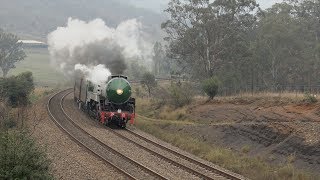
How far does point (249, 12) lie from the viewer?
60.3m

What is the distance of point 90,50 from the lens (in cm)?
4306

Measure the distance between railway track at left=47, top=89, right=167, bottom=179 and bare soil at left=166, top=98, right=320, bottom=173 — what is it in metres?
7.08

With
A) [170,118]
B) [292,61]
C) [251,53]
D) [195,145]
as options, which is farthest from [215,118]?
[292,61]

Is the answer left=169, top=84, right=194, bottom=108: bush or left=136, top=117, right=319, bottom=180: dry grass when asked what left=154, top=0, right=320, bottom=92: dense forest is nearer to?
left=169, top=84, right=194, bottom=108: bush

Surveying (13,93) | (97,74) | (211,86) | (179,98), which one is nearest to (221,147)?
(211,86)

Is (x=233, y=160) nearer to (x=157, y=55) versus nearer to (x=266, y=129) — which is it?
(x=266, y=129)

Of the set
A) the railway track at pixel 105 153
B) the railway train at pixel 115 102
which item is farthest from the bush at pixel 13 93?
the railway train at pixel 115 102

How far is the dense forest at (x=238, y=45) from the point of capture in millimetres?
56875

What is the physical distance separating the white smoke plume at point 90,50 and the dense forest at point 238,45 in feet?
41.8

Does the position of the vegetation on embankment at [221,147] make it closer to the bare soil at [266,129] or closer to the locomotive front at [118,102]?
the bare soil at [266,129]

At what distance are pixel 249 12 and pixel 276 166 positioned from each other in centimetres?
4280

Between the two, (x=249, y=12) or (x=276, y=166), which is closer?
(x=276, y=166)

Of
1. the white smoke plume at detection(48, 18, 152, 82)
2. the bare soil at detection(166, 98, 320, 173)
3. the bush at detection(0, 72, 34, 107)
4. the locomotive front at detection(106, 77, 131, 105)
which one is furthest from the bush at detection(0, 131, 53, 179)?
the bush at detection(0, 72, 34, 107)

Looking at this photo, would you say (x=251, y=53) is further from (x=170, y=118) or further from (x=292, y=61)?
(x=170, y=118)
